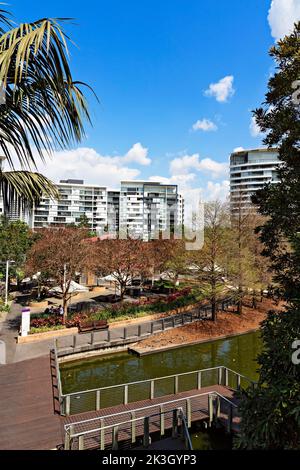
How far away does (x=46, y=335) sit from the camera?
1792 centimetres

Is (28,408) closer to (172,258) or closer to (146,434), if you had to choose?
(146,434)

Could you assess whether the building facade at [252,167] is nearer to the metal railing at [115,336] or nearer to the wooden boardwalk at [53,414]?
the metal railing at [115,336]

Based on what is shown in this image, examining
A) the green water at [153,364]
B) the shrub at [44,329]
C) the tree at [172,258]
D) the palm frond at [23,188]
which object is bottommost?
the green water at [153,364]

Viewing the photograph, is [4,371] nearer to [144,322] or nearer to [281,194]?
[144,322]

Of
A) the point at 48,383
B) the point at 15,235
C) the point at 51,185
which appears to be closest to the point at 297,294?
the point at 51,185

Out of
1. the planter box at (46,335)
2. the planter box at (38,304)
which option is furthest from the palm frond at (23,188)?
the planter box at (38,304)

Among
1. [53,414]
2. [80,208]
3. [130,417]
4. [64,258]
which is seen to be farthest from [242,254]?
[80,208]

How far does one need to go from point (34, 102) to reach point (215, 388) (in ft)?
40.1

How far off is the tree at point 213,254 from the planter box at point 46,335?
8.95 meters

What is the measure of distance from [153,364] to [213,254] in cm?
842

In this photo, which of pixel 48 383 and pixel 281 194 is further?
pixel 48 383

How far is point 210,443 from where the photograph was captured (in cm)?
945

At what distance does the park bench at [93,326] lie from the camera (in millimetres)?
19016

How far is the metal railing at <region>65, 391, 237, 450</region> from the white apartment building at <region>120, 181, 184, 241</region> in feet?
321
